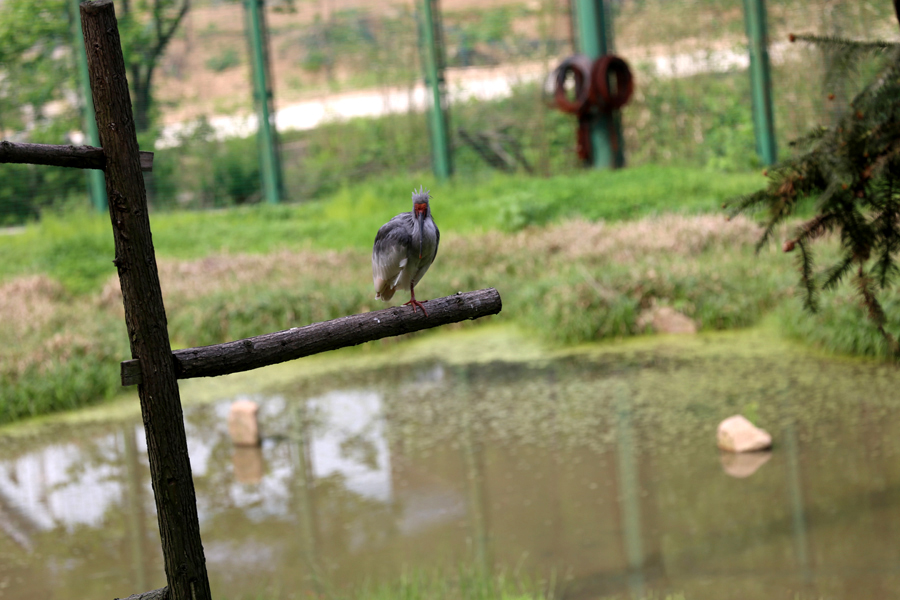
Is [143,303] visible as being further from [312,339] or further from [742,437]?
[742,437]

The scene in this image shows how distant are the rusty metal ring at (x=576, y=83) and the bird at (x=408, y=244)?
28.8 feet

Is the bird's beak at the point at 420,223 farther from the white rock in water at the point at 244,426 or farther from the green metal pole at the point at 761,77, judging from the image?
the green metal pole at the point at 761,77

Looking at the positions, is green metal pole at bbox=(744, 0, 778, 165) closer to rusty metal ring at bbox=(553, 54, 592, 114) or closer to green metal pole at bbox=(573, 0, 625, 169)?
green metal pole at bbox=(573, 0, 625, 169)

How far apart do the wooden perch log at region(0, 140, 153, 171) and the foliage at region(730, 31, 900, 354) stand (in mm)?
2021

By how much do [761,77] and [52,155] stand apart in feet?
35.0

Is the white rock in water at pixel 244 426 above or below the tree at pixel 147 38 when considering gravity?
below

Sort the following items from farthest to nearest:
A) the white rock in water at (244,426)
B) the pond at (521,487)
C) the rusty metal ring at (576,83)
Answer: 1. the rusty metal ring at (576,83)
2. the white rock in water at (244,426)
3. the pond at (521,487)

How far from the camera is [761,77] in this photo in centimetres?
1099

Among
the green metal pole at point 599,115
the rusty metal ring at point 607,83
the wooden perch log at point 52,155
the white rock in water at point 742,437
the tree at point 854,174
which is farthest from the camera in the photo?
the green metal pole at point 599,115

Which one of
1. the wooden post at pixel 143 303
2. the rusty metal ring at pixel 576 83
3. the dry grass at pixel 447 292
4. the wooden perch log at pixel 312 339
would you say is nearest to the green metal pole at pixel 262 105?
the dry grass at pixel 447 292

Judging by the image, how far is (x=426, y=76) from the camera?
11.6m

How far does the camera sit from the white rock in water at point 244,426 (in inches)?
185

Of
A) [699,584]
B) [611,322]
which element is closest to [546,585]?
[699,584]

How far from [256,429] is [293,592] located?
5.81 feet
